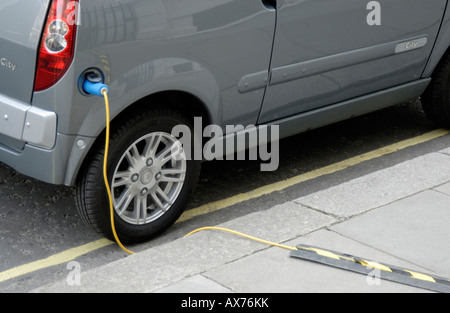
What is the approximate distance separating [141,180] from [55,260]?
0.64 m

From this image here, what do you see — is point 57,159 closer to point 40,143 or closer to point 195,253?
point 40,143

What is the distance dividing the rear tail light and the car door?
4.36 ft

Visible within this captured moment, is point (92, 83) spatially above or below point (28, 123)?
above

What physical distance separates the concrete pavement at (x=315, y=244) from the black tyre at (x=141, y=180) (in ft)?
1.15

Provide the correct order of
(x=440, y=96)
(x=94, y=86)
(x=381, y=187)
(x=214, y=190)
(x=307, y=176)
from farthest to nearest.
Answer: (x=440, y=96)
(x=307, y=176)
(x=214, y=190)
(x=381, y=187)
(x=94, y=86)

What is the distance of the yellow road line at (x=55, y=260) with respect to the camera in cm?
438

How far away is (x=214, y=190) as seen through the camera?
5527 millimetres

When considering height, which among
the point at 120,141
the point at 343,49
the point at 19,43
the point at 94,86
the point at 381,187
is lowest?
the point at 381,187

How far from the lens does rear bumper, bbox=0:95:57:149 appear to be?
4141 mm

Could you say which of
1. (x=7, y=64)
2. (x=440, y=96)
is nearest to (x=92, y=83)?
(x=7, y=64)

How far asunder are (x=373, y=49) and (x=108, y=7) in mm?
2079

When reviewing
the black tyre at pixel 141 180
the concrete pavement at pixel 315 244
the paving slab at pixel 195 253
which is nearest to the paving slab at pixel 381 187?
the concrete pavement at pixel 315 244

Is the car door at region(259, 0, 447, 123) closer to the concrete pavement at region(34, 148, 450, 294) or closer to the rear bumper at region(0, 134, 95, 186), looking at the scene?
the concrete pavement at region(34, 148, 450, 294)

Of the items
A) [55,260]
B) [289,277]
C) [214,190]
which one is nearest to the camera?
[289,277]
